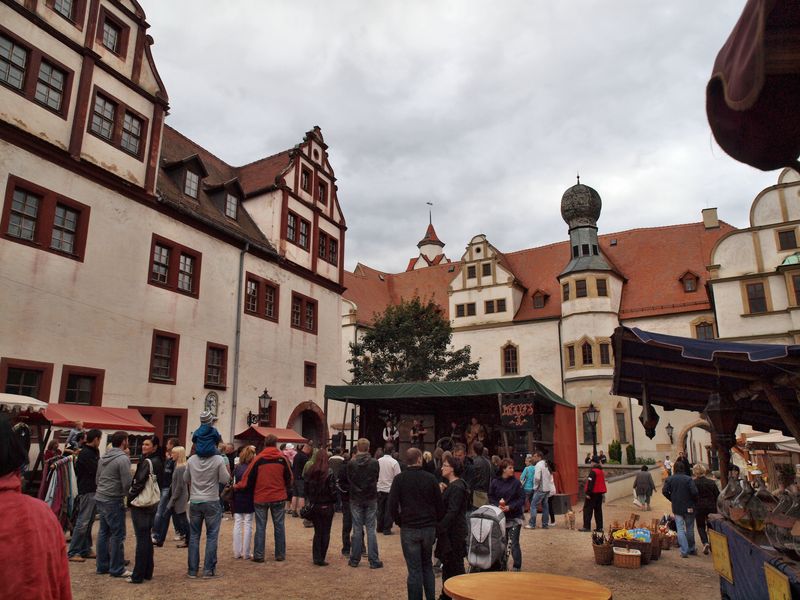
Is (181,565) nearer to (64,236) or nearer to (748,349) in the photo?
(748,349)

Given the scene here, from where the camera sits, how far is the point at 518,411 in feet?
57.4

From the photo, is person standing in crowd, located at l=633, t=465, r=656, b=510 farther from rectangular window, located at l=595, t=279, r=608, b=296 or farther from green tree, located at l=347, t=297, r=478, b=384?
rectangular window, located at l=595, t=279, r=608, b=296

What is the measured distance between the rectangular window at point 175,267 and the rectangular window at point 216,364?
2074mm

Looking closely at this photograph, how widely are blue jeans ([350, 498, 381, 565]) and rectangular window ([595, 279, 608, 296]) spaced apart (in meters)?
30.6

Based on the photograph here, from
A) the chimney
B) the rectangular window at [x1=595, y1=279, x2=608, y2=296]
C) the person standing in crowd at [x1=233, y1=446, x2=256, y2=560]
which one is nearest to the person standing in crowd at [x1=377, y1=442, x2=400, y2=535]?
the person standing in crowd at [x1=233, y1=446, x2=256, y2=560]

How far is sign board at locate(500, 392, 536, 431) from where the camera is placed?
17219mm

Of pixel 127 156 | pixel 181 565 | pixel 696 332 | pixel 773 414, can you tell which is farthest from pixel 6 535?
pixel 696 332

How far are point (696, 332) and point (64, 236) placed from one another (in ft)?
109

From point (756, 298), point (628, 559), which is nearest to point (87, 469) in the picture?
point (628, 559)

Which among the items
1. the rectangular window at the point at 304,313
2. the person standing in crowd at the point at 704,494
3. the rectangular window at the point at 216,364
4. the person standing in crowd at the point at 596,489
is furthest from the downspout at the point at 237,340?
the person standing in crowd at the point at 704,494

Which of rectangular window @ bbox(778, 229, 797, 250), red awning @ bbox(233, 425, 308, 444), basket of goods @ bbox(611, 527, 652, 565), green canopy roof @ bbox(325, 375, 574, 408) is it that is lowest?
basket of goods @ bbox(611, 527, 652, 565)

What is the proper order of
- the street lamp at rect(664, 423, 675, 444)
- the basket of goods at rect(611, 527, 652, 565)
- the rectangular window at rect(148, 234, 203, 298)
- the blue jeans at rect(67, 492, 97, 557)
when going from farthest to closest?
the street lamp at rect(664, 423, 675, 444) → the rectangular window at rect(148, 234, 203, 298) → the basket of goods at rect(611, 527, 652, 565) → the blue jeans at rect(67, 492, 97, 557)

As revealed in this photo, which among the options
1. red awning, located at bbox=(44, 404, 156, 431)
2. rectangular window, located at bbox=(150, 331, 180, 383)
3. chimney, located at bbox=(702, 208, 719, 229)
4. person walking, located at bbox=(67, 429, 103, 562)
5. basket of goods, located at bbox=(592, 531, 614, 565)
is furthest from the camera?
chimney, located at bbox=(702, 208, 719, 229)

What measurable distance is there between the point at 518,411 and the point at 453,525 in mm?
11077
